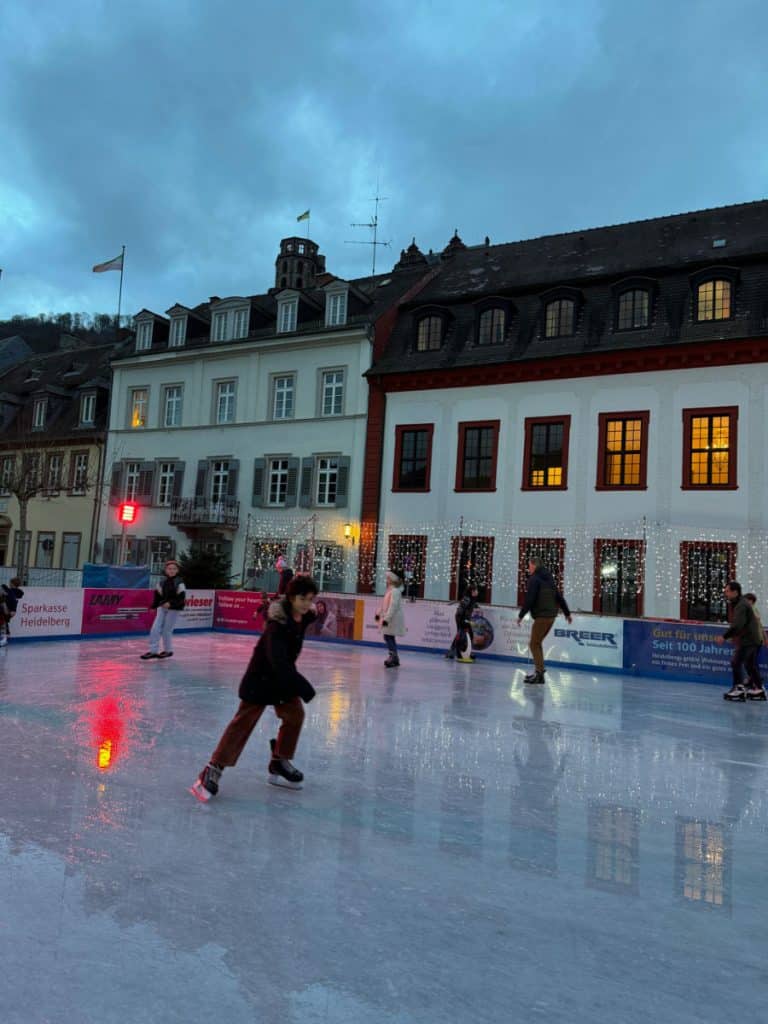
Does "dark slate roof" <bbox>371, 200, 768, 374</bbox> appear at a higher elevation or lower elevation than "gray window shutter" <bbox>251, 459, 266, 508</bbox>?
higher

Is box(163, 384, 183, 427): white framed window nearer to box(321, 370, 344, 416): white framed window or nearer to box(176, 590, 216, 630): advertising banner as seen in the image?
box(321, 370, 344, 416): white framed window

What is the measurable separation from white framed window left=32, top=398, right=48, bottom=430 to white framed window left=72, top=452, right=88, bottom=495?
3.53m

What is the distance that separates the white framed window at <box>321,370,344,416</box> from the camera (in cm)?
2944

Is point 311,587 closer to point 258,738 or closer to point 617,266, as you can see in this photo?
point 258,738


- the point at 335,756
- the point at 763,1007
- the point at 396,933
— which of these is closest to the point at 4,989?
the point at 396,933

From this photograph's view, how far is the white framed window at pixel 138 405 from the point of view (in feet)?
114

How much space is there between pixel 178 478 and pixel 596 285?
18.3 meters

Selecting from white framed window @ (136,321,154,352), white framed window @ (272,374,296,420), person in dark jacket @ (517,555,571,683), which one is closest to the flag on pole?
white framed window @ (136,321,154,352)

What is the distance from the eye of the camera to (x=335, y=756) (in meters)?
7.37

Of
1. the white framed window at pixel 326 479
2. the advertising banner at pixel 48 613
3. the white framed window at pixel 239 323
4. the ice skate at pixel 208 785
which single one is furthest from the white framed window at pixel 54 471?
the ice skate at pixel 208 785

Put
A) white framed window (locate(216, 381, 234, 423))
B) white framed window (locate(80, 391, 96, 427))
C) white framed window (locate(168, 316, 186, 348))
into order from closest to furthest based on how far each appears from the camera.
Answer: white framed window (locate(216, 381, 234, 423)) < white framed window (locate(168, 316, 186, 348)) < white framed window (locate(80, 391, 96, 427))

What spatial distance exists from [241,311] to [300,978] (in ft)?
106

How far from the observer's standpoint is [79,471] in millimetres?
36219

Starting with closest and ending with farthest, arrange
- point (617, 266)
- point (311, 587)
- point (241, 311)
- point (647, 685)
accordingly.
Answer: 1. point (311, 587)
2. point (647, 685)
3. point (617, 266)
4. point (241, 311)
